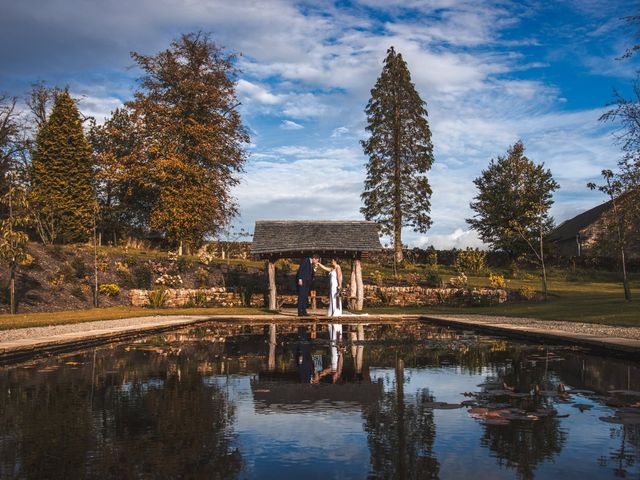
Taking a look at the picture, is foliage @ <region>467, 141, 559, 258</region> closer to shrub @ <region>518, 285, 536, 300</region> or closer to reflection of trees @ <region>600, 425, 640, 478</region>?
shrub @ <region>518, 285, 536, 300</region>

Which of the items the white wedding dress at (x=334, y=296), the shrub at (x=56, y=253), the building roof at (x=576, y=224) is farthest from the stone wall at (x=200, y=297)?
the building roof at (x=576, y=224)

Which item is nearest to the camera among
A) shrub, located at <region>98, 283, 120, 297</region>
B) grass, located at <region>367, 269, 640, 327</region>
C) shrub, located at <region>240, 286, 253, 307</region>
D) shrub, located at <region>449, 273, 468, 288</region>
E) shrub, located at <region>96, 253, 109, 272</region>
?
grass, located at <region>367, 269, 640, 327</region>

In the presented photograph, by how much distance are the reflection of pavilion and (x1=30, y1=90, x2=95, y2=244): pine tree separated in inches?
1196

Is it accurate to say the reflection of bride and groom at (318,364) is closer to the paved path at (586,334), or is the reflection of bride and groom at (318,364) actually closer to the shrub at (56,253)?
the paved path at (586,334)

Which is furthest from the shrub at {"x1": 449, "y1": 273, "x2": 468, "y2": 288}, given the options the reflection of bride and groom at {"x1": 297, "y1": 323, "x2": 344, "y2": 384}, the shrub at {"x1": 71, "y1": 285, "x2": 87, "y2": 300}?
the shrub at {"x1": 71, "y1": 285, "x2": 87, "y2": 300}

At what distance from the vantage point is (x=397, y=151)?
43.3 meters

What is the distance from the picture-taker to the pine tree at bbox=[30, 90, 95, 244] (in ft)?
121

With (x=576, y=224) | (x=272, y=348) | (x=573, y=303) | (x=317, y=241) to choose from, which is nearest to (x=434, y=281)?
(x=573, y=303)

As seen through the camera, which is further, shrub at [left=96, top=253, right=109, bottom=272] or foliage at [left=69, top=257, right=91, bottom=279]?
shrub at [left=96, top=253, right=109, bottom=272]

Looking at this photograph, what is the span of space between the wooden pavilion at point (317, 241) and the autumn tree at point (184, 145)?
36.7ft

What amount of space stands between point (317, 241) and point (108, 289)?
33.7 feet

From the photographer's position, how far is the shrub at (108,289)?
88.0ft

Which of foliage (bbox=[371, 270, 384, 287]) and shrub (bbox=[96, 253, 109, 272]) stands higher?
A: shrub (bbox=[96, 253, 109, 272])

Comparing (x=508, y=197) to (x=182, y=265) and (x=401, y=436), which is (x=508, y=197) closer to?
(x=182, y=265)
